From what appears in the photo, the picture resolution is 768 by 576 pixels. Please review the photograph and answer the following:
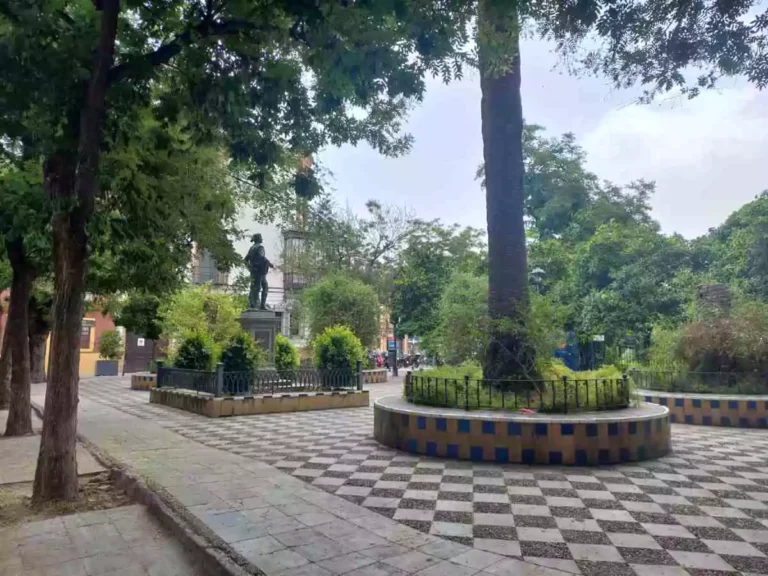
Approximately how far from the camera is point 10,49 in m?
4.48

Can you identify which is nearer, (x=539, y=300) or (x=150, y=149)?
(x=150, y=149)

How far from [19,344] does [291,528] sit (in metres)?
6.99

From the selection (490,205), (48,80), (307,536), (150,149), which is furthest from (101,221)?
(490,205)

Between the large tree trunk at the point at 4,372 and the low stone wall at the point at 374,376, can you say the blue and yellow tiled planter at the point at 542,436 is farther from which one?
the low stone wall at the point at 374,376

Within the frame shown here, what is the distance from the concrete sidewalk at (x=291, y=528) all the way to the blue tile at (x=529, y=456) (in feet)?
7.91

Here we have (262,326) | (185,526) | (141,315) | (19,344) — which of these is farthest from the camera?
(141,315)

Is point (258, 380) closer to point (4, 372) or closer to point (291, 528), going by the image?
point (4, 372)

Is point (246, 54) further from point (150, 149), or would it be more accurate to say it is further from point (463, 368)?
point (463, 368)

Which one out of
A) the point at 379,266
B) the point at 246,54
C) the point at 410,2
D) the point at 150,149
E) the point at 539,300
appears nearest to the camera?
the point at 410,2

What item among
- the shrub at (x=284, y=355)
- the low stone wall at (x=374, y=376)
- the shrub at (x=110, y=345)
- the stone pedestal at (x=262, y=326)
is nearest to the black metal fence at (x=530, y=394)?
the stone pedestal at (x=262, y=326)

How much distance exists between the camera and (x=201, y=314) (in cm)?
1795

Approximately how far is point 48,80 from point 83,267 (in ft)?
5.77

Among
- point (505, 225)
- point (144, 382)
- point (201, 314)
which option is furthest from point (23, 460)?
point (144, 382)

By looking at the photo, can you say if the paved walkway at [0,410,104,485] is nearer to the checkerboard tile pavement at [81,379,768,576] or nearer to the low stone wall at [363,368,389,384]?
the checkerboard tile pavement at [81,379,768,576]
